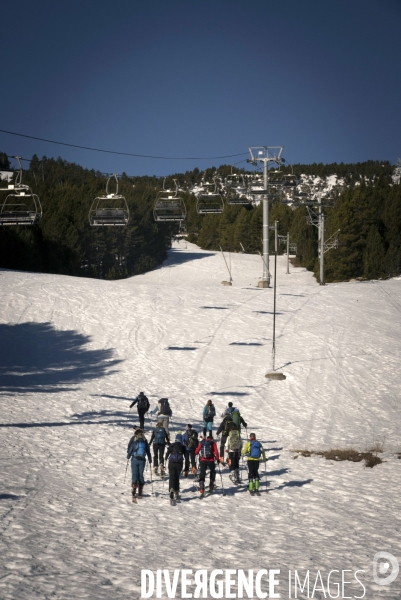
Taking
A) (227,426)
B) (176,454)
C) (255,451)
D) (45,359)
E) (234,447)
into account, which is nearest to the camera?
(176,454)

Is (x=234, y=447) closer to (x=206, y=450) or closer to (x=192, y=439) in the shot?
(x=192, y=439)

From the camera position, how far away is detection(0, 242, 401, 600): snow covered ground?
38.9 ft

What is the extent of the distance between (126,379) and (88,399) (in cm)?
475

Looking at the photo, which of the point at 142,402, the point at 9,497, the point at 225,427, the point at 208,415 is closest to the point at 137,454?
the point at 9,497

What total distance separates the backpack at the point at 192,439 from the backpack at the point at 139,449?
7.08 ft

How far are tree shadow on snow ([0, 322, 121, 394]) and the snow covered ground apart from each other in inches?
5.0

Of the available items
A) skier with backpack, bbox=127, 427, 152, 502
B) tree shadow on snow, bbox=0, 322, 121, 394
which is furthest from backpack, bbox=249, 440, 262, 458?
tree shadow on snow, bbox=0, 322, 121, 394

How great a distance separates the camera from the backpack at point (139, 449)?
1517 cm

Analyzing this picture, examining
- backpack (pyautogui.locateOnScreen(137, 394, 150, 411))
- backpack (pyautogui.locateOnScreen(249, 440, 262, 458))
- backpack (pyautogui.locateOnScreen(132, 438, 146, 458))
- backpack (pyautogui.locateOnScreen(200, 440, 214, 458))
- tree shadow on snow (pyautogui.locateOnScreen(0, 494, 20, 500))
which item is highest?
backpack (pyautogui.locateOnScreen(132, 438, 146, 458))

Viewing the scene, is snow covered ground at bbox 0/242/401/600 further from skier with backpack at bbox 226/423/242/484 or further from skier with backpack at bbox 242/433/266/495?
skier with backpack at bbox 226/423/242/484

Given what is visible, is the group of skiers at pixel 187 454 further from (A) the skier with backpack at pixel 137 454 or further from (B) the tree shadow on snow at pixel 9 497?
(B) the tree shadow on snow at pixel 9 497

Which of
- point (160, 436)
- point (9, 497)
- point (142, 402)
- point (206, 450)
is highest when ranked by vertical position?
point (206, 450)

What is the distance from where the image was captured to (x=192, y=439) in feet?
56.3

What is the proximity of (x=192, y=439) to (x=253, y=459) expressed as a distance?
5.91 feet
